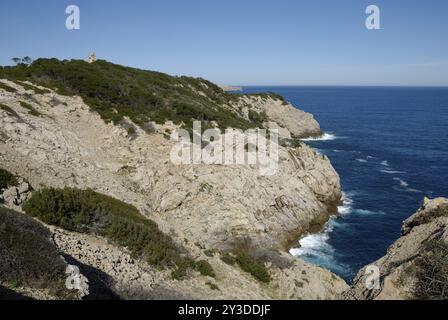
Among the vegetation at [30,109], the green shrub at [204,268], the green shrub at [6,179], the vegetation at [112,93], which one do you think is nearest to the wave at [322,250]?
the green shrub at [204,268]

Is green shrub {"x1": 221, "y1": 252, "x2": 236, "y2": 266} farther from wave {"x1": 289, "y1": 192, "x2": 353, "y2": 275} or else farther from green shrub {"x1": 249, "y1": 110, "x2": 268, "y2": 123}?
green shrub {"x1": 249, "y1": 110, "x2": 268, "y2": 123}

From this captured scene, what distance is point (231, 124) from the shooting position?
46875mm

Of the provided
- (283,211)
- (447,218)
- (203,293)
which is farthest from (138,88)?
(447,218)

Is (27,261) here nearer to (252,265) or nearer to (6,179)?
(6,179)

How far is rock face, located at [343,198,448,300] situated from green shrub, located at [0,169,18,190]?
21.0 meters

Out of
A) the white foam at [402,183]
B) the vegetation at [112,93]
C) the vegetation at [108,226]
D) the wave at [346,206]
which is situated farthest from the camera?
the white foam at [402,183]

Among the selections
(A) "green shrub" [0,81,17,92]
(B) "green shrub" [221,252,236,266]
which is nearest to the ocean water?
(B) "green shrub" [221,252,236,266]

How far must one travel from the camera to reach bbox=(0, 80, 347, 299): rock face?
63.3 ft

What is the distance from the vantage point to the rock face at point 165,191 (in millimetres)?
19281

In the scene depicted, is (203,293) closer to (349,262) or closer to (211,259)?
(211,259)

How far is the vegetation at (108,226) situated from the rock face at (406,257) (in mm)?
8886

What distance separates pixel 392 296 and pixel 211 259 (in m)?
11.8

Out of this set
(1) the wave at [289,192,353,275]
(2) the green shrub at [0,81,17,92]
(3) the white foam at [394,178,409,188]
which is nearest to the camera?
(1) the wave at [289,192,353,275]

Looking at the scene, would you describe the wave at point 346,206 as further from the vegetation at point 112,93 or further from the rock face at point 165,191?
the vegetation at point 112,93
